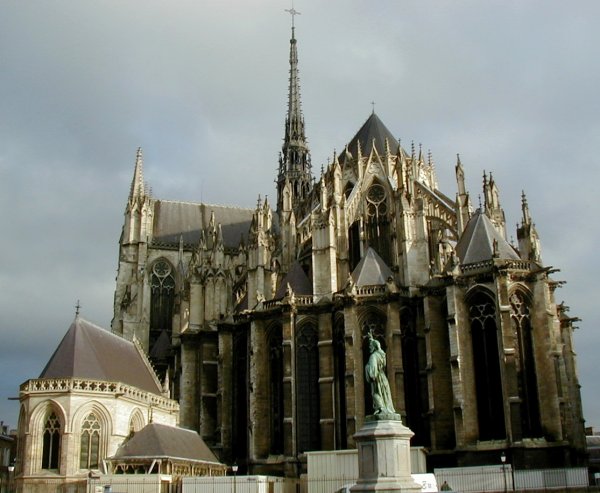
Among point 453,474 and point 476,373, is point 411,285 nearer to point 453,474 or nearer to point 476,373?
point 476,373

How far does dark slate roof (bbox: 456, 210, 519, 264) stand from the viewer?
3219 cm

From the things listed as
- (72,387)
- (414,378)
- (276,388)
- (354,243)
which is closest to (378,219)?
(354,243)

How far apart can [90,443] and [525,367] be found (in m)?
17.3

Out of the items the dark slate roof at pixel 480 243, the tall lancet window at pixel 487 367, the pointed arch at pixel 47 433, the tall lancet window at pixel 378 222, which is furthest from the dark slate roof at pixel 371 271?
the pointed arch at pixel 47 433

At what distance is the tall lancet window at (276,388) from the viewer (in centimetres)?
3509

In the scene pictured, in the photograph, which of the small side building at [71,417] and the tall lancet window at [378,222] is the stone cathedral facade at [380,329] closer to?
the tall lancet window at [378,222]

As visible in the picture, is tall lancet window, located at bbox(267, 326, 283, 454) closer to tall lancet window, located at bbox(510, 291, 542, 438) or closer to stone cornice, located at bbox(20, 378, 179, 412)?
stone cornice, located at bbox(20, 378, 179, 412)

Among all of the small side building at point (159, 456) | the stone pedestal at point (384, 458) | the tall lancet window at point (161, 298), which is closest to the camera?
the stone pedestal at point (384, 458)

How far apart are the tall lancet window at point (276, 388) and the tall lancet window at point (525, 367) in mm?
11167

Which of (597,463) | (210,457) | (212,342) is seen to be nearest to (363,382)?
(210,457)

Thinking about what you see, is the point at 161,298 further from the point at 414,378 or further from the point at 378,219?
the point at 414,378

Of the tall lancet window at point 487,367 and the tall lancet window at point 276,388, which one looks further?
the tall lancet window at point 276,388

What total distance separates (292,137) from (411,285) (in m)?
30.1

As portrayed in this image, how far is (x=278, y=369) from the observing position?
36.0m
